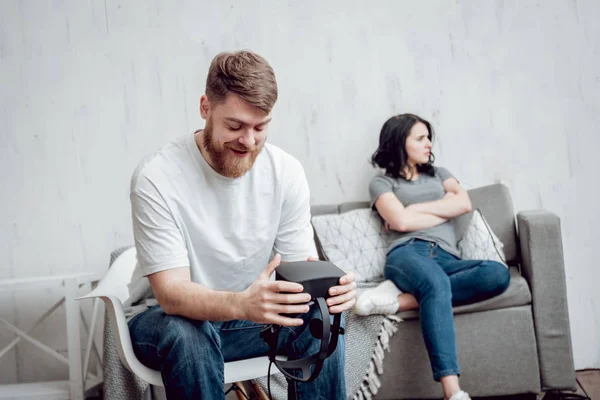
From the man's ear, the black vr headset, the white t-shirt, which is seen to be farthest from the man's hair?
the black vr headset

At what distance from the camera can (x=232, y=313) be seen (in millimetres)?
1140

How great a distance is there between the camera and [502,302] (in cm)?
196

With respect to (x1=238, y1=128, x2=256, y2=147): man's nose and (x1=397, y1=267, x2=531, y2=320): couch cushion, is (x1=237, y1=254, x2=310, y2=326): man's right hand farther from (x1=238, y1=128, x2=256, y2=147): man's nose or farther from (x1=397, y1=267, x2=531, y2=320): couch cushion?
(x1=397, y1=267, x2=531, y2=320): couch cushion

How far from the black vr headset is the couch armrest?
1.13 m

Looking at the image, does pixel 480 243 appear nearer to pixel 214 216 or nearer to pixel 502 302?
pixel 502 302

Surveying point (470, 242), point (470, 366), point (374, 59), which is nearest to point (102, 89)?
point (374, 59)

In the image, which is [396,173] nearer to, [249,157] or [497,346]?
[497,346]

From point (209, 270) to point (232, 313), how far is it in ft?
0.86

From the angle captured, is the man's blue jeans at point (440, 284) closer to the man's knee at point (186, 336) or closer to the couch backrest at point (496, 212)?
the couch backrest at point (496, 212)

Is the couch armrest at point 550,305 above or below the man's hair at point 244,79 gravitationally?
below

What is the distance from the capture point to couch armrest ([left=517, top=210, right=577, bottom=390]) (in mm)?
1944

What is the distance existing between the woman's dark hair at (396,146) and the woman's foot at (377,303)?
0.59 m

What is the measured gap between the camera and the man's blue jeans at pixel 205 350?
3.74 feet

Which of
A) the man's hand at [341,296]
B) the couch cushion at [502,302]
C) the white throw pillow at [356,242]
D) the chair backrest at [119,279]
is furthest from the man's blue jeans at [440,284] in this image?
the chair backrest at [119,279]
